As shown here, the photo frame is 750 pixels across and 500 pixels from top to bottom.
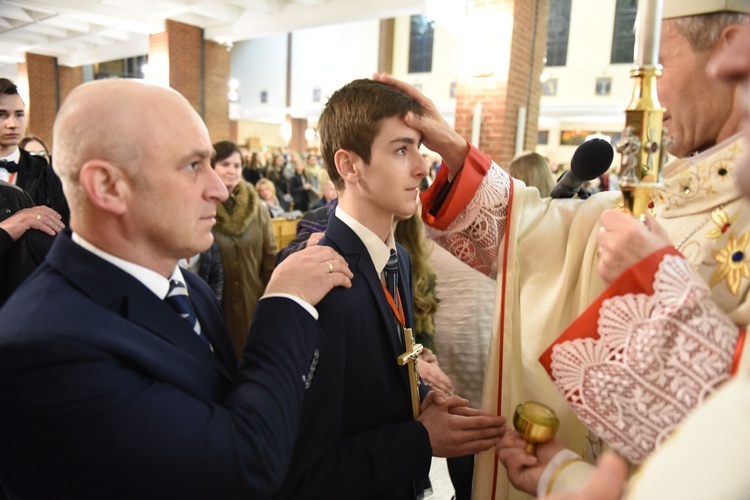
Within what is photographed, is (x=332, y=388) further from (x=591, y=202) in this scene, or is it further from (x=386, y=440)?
(x=591, y=202)

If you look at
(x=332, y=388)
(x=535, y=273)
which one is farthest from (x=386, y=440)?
(x=535, y=273)

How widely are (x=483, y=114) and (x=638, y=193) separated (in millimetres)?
5910

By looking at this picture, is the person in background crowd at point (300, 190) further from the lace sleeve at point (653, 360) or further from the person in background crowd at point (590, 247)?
the lace sleeve at point (653, 360)

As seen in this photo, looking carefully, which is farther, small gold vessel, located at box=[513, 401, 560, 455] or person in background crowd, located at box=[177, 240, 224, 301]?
person in background crowd, located at box=[177, 240, 224, 301]

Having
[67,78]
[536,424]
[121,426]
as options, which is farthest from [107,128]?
[67,78]

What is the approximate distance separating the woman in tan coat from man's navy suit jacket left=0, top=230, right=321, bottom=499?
2530 millimetres

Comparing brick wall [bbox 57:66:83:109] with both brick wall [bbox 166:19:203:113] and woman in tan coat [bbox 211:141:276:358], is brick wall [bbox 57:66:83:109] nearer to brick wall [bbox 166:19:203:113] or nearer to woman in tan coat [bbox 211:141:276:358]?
brick wall [bbox 166:19:203:113]

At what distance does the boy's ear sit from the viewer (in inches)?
60.2

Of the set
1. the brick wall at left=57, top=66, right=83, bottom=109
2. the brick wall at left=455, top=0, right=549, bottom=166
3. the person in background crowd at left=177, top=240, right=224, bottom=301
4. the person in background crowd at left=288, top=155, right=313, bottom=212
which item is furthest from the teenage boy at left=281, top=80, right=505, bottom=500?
the brick wall at left=57, top=66, right=83, bottom=109

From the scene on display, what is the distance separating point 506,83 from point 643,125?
5.80 meters

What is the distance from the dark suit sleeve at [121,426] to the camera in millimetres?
810

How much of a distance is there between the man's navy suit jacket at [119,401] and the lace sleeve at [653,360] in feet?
1.88

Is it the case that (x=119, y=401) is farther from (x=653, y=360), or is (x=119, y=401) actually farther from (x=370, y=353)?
(x=653, y=360)

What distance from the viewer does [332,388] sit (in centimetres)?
120
